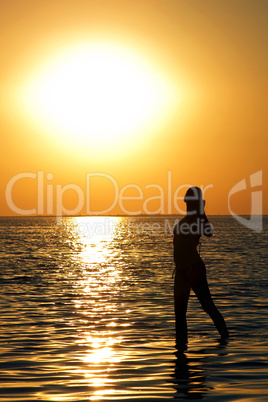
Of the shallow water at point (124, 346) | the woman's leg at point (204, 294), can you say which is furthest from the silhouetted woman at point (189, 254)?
the shallow water at point (124, 346)

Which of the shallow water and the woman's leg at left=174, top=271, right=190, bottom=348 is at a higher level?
the woman's leg at left=174, top=271, right=190, bottom=348

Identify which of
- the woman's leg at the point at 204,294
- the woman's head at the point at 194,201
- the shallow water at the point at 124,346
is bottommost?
the shallow water at the point at 124,346

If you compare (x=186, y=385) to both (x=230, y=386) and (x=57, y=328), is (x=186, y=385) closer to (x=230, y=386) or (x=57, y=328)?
(x=230, y=386)

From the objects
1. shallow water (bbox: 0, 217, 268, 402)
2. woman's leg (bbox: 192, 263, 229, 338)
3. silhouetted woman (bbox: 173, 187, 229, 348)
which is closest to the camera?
shallow water (bbox: 0, 217, 268, 402)

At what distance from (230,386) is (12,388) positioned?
267 centimetres

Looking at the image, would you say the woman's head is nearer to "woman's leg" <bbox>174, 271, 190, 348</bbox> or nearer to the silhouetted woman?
the silhouetted woman

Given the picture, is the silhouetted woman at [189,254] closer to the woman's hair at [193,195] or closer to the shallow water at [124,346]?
the woman's hair at [193,195]

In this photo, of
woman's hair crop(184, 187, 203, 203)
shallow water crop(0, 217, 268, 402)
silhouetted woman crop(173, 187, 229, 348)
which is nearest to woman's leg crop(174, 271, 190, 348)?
silhouetted woman crop(173, 187, 229, 348)

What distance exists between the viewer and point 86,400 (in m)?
7.57

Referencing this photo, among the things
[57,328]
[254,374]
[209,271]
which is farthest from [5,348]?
[209,271]

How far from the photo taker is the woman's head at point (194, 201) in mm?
10844

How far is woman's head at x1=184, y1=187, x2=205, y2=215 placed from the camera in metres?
10.8

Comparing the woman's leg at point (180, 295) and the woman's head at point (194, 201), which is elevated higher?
the woman's head at point (194, 201)

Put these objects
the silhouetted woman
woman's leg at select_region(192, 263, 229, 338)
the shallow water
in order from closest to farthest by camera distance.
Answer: the shallow water
the silhouetted woman
woman's leg at select_region(192, 263, 229, 338)
